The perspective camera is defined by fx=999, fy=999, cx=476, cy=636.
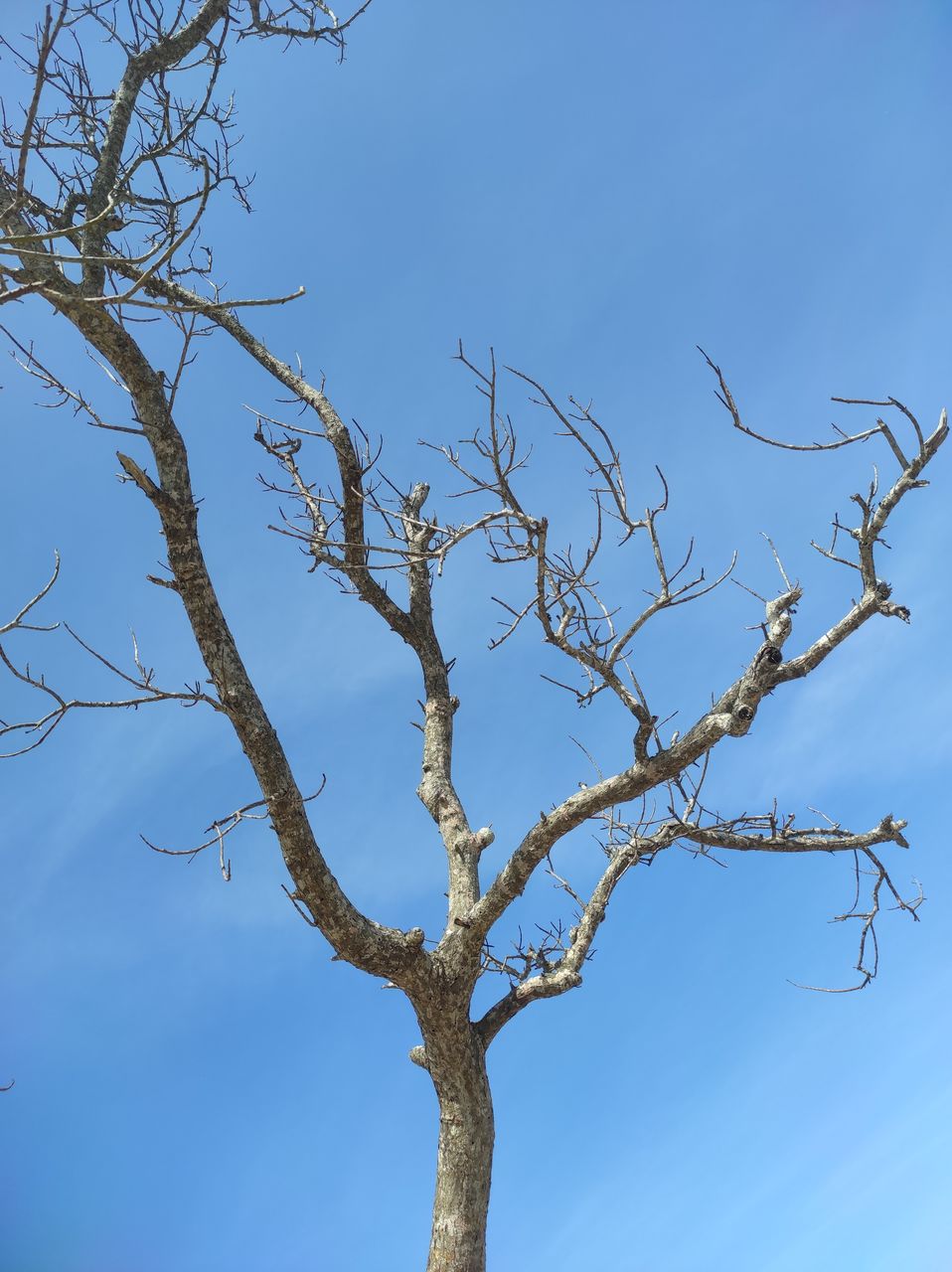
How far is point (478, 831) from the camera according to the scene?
609 centimetres

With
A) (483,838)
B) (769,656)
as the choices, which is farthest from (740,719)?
(483,838)

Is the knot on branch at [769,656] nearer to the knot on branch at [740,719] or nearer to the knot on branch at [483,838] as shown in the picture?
the knot on branch at [740,719]

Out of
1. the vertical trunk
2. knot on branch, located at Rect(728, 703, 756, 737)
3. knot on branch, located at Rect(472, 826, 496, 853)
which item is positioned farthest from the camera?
knot on branch, located at Rect(472, 826, 496, 853)

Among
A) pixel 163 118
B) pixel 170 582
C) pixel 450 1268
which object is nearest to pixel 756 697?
pixel 170 582

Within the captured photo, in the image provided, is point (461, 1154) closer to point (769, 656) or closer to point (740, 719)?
point (740, 719)

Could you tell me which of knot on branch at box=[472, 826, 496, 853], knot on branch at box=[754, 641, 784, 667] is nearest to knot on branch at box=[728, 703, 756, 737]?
knot on branch at box=[754, 641, 784, 667]

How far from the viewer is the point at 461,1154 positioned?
521cm

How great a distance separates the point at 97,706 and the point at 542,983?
115 inches

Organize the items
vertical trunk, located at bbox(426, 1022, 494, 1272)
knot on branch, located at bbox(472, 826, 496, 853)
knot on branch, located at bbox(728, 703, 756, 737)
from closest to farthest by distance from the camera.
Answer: knot on branch, located at bbox(728, 703, 756, 737)
vertical trunk, located at bbox(426, 1022, 494, 1272)
knot on branch, located at bbox(472, 826, 496, 853)

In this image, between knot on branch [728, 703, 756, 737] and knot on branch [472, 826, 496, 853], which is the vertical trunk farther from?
knot on branch [728, 703, 756, 737]

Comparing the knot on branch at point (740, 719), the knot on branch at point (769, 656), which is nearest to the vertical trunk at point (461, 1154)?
the knot on branch at point (740, 719)

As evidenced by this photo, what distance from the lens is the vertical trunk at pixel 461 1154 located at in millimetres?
5051

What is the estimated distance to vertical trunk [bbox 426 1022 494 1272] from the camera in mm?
5051

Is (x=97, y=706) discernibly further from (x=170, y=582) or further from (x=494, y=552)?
(x=494, y=552)
